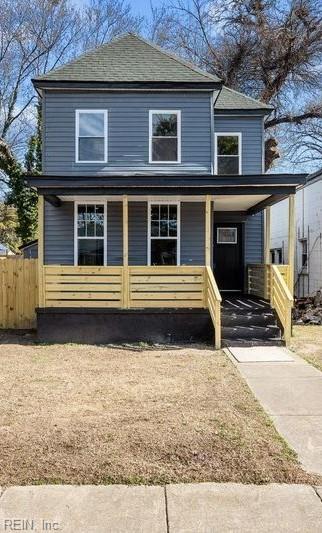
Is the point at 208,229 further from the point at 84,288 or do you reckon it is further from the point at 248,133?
the point at 248,133

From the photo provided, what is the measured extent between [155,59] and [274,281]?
7294mm

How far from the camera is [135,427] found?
4816mm

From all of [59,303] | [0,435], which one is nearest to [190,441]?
[0,435]

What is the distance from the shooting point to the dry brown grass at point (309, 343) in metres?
8.72

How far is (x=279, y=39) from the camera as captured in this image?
79.2 feet

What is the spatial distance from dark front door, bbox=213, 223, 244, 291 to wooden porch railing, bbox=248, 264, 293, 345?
0.93 meters

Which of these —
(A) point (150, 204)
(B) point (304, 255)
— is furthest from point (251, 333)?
(B) point (304, 255)

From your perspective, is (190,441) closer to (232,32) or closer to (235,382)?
(235,382)

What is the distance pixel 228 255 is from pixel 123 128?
497 centimetres

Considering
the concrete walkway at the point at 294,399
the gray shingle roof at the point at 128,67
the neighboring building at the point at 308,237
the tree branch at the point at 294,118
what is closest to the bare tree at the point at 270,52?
the tree branch at the point at 294,118

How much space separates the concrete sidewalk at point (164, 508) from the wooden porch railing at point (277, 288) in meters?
6.61

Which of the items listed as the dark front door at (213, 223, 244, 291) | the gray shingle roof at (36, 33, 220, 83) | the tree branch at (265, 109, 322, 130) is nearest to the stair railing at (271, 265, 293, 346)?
the dark front door at (213, 223, 244, 291)

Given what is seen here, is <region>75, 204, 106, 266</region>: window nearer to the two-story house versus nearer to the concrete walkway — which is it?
the two-story house

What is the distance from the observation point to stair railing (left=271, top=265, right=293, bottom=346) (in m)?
9.98
